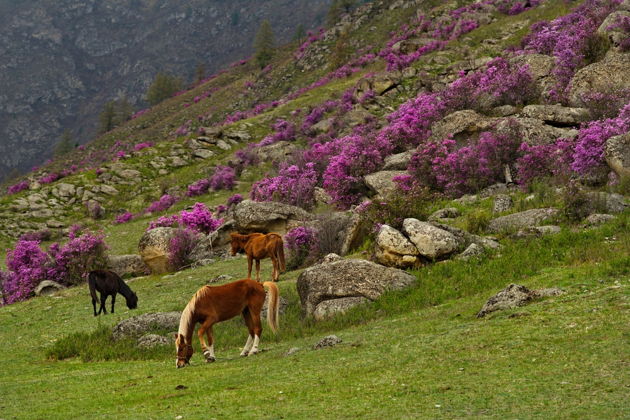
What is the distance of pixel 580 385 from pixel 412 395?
2.24 metres

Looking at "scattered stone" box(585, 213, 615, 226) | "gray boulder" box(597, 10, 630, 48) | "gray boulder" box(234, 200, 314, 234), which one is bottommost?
"scattered stone" box(585, 213, 615, 226)

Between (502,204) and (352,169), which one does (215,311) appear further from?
(352,169)

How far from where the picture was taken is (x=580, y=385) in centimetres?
753

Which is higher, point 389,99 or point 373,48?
point 373,48

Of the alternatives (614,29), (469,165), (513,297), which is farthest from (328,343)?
(614,29)

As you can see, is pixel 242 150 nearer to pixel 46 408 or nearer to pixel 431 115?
pixel 431 115

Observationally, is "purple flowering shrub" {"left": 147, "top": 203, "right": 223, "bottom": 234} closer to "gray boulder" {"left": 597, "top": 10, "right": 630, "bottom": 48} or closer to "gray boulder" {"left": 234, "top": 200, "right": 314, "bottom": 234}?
"gray boulder" {"left": 234, "top": 200, "right": 314, "bottom": 234}

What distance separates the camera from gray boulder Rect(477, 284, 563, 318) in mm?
12867

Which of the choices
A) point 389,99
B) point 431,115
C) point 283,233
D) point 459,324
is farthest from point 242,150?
point 459,324

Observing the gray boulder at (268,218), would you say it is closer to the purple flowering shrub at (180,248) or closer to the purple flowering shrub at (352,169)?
the purple flowering shrub at (180,248)

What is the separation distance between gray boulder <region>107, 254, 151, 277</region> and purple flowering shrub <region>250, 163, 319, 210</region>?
999 centimetres

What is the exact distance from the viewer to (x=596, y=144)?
81.0 feet

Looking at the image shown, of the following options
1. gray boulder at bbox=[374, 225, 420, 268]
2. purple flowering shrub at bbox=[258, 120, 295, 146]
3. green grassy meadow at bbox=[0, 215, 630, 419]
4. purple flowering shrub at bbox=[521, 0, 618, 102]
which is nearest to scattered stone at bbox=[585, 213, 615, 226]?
green grassy meadow at bbox=[0, 215, 630, 419]

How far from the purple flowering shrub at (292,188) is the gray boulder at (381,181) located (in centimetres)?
563
